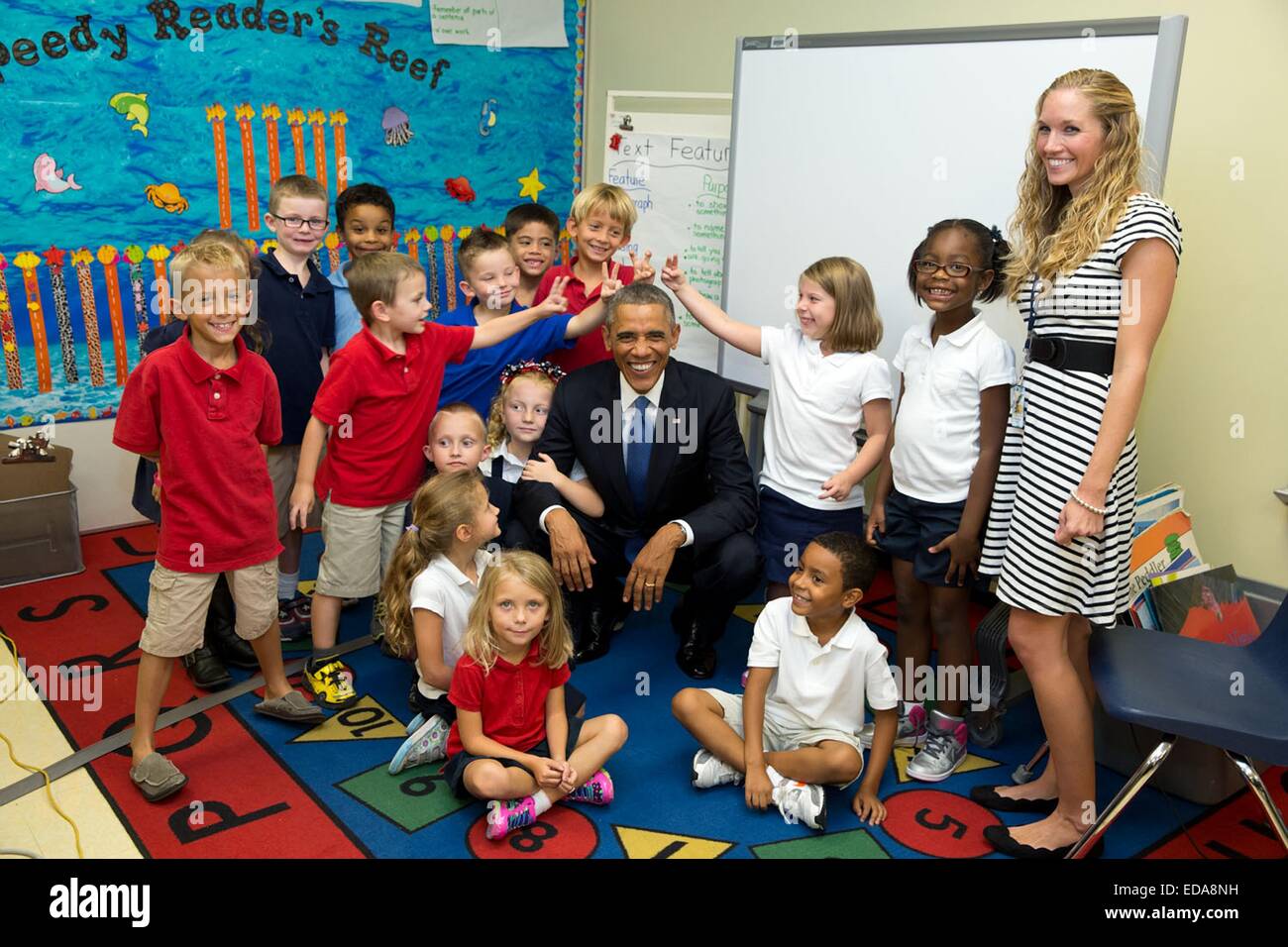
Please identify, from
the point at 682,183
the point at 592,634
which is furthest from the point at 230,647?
the point at 682,183

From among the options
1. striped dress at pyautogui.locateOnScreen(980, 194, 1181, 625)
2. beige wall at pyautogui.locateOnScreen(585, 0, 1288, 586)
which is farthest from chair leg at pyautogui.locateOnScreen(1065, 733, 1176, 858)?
beige wall at pyautogui.locateOnScreen(585, 0, 1288, 586)

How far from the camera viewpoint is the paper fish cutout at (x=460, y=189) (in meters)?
4.32

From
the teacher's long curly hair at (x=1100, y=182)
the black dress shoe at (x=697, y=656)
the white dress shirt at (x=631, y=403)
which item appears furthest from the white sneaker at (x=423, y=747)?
the teacher's long curly hair at (x=1100, y=182)

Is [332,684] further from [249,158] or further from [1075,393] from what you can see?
[249,158]

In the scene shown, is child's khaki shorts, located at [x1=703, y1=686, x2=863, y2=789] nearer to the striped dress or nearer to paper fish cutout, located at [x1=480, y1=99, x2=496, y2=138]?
the striped dress

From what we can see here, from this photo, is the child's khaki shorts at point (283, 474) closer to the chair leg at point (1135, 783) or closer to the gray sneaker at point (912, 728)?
the gray sneaker at point (912, 728)

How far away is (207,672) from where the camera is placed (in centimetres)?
276

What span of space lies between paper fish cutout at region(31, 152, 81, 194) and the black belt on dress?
3.05 metres

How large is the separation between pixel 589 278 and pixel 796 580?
4.40 ft

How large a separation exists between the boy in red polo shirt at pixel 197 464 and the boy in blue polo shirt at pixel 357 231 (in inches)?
29.7

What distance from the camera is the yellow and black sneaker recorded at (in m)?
2.70

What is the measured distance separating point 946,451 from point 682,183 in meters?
1.93
